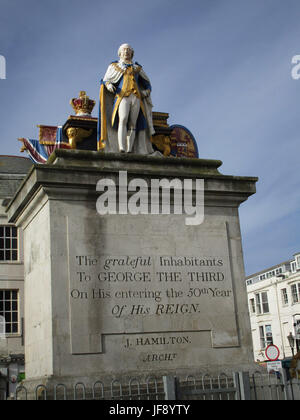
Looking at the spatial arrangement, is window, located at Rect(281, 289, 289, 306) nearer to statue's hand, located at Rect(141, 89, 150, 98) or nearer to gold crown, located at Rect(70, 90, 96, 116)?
gold crown, located at Rect(70, 90, 96, 116)

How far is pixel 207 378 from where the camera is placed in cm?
1214

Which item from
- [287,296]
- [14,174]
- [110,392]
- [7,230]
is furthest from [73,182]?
[287,296]

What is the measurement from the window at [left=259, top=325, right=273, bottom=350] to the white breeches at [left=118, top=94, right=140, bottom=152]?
57.3m

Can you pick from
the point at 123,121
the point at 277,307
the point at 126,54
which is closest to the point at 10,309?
the point at 123,121

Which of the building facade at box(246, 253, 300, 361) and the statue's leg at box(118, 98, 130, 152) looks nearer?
the statue's leg at box(118, 98, 130, 152)

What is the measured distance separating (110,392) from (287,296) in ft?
184

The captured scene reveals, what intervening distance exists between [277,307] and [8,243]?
124ft

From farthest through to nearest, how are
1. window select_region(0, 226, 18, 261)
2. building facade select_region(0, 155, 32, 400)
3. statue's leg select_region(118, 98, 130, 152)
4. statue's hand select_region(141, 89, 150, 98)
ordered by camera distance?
window select_region(0, 226, 18, 261) < building facade select_region(0, 155, 32, 400) < statue's hand select_region(141, 89, 150, 98) < statue's leg select_region(118, 98, 130, 152)

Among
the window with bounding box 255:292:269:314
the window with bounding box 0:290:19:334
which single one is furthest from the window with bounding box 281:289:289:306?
the window with bounding box 0:290:19:334

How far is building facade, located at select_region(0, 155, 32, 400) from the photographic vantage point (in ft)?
113

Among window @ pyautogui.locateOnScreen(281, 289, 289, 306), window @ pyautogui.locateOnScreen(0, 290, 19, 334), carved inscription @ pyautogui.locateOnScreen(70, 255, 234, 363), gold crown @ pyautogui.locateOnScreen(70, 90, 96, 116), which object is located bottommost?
carved inscription @ pyautogui.locateOnScreen(70, 255, 234, 363)

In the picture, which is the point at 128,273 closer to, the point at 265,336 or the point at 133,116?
the point at 133,116

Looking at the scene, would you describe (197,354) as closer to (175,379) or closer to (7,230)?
(175,379)

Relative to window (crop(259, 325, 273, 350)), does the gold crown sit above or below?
above
